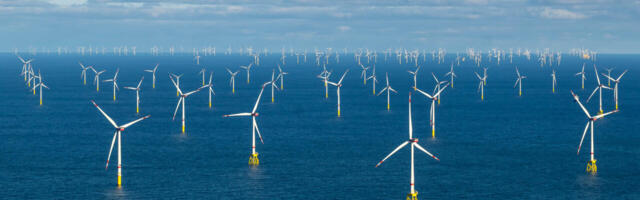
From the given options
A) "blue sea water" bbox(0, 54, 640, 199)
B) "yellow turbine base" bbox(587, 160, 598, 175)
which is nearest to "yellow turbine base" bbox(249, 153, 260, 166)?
"blue sea water" bbox(0, 54, 640, 199)

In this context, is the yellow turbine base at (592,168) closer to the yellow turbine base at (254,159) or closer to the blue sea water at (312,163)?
the blue sea water at (312,163)

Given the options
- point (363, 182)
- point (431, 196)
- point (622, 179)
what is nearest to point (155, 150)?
point (363, 182)

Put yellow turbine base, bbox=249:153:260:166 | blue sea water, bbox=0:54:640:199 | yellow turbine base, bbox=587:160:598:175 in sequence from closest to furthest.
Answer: blue sea water, bbox=0:54:640:199 < yellow turbine base, bbox=587:160:598:175 < yellow turbine base, bbox=249:153:260:166

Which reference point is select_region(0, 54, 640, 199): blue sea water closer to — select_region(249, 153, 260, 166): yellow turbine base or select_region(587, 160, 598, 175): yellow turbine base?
select_region(587, 160, 598, 175): yellow turbine base

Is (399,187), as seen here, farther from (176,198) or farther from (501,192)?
(176,198)

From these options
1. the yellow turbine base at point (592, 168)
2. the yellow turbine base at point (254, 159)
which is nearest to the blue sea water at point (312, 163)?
the yellow turbine base at point (592, 168)

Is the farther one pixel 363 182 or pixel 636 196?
pixel 363 182

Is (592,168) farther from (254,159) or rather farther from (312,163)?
(254,159)

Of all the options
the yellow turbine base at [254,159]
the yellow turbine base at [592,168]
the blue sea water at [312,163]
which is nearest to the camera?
the blue sea water at [312,163]

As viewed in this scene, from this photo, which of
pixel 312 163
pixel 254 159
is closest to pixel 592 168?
pixel 312 163

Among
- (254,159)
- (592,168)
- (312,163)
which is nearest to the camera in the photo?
(592,168)

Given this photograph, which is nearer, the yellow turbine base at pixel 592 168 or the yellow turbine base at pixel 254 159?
the yellow turbine base at pixel 592 168
